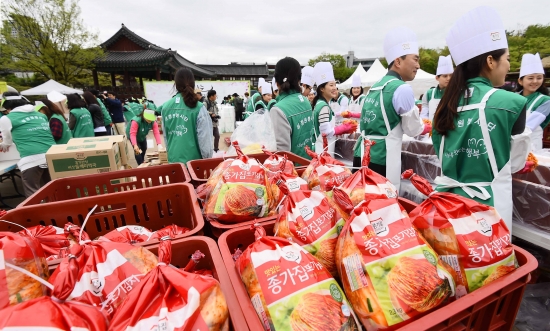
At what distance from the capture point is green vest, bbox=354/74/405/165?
7.97 feet

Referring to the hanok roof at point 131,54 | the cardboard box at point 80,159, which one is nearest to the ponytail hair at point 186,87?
the cardboard box at point 80,159

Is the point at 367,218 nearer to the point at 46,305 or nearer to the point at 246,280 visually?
the point at 246,280

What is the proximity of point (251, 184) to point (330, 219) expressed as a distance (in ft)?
1.62

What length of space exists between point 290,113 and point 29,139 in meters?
3.66

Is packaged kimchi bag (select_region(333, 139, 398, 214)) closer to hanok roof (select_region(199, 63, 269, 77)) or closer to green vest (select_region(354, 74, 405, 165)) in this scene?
green vest (select_region(354, 74, 405, 165))

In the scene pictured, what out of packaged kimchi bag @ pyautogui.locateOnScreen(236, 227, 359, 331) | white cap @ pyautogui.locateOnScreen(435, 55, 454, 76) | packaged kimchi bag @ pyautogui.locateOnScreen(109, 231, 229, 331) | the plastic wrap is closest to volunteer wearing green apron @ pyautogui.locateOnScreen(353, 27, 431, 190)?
the plastic wrap

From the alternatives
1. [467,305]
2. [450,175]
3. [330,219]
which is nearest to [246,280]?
[330,219]

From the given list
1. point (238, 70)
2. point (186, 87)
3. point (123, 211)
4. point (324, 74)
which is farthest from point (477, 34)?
point (238, 70)

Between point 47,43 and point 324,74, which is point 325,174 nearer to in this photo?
point 324,74

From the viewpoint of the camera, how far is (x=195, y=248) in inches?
42.3

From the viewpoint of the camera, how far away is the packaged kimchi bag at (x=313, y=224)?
3.45 feet

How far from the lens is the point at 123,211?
1.54m

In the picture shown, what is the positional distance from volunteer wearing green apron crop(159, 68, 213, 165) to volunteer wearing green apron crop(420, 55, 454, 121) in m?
3.68

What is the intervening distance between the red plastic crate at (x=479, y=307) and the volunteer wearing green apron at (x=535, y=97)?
3.53 m
